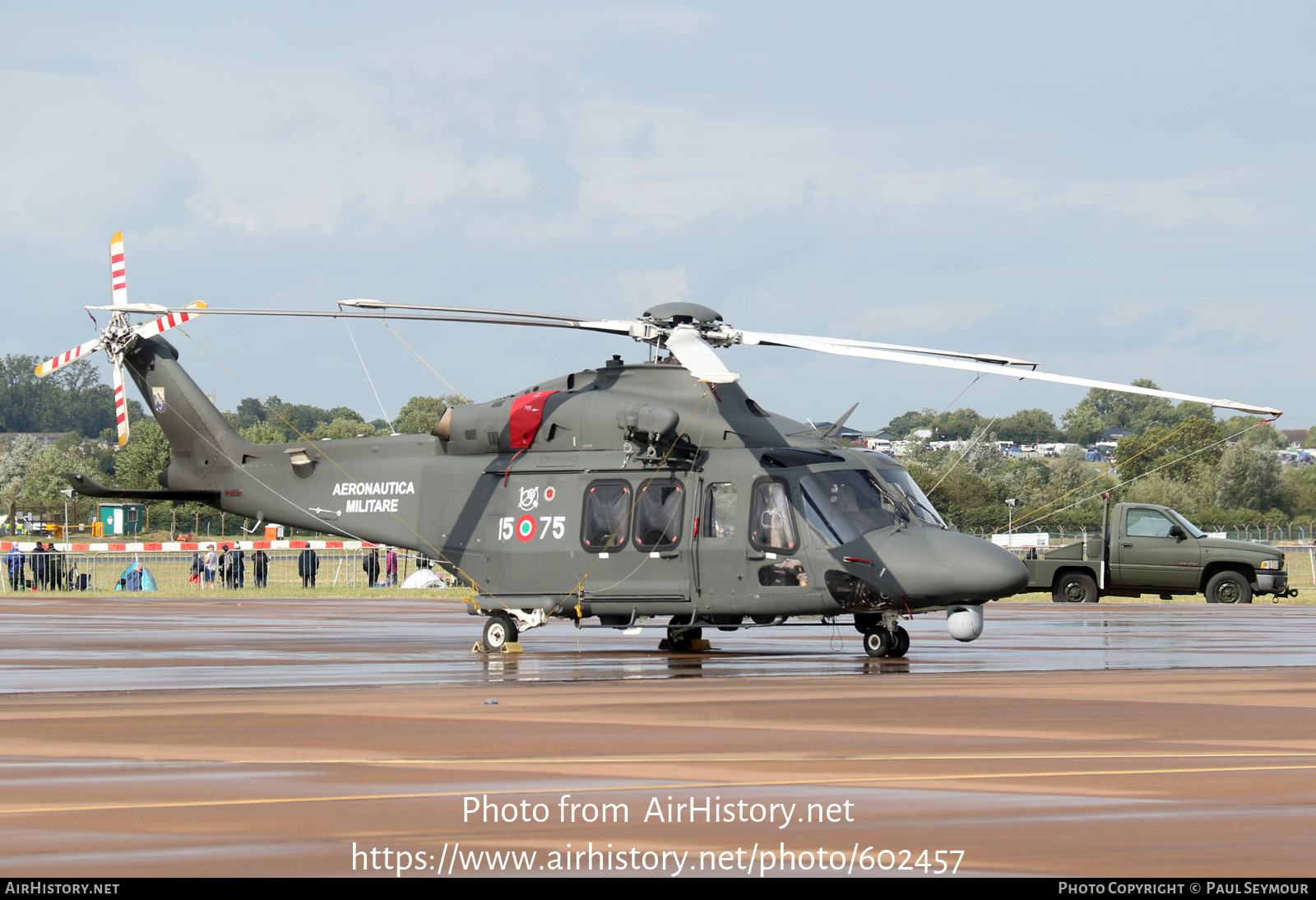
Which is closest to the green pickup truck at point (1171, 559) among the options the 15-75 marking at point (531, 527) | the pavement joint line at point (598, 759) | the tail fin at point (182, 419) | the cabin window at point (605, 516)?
the cabin window at point (605, 516)

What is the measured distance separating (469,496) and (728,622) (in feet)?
12.5

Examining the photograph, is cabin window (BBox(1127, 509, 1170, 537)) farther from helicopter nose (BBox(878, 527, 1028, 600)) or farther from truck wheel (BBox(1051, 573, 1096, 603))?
helicopter nose (BBox(878, 527, 1028, 600))

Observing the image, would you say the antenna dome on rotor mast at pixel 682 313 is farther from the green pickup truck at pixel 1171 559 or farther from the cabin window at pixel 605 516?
the green pickup truck at pixel 1171 559

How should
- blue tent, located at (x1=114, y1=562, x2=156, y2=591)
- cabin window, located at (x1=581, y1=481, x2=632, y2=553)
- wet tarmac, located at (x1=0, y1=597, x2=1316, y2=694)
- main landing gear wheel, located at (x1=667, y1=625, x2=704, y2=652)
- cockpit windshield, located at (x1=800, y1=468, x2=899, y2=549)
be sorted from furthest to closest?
blue tent, located at (x1=114, y1=562, x2=156, y2=591) → main landing gear wheel, located at (x1=667, y1=625, x2=704, y2=652) → cabin window, located at (x1=581, y1=481, x2=632, y2=553) → cockpit windshield, located at (x1=800, y1=468, x2=899, y2=549) → wet tarmac, located at (x1=0, y1=597, x2=1316, y2=694)

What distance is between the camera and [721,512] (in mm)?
16422

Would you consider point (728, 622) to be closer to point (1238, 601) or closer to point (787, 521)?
point (787, 521)

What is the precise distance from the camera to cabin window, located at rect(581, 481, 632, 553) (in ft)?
55.7

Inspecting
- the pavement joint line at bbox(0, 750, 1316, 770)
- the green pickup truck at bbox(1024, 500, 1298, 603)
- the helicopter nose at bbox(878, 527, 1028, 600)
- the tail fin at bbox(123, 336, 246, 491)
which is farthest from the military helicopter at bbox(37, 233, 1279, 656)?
the green pickup truck at bbox(1024, 500, 1298, 603)

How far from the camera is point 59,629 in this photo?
72.1 feet

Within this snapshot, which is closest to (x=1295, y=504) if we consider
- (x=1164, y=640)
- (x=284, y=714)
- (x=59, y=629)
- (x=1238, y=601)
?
(x=1238, y=601)

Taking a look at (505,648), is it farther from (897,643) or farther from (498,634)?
(897,643)

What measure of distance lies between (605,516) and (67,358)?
8.66 metres

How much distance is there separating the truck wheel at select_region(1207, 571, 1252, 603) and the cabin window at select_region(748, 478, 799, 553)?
17.3 m

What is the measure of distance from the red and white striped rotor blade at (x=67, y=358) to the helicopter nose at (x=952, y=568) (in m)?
11.9
